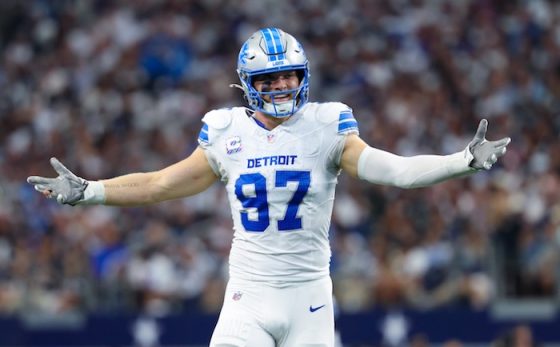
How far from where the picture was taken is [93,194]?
19.7 feet

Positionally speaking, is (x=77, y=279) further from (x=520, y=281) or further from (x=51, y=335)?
(x=520, y=281)

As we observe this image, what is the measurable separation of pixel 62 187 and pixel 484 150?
1964 mm

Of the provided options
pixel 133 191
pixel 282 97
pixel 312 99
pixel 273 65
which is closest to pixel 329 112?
pixel 282 97

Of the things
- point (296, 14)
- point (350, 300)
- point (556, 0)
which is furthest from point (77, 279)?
point (556, 0)

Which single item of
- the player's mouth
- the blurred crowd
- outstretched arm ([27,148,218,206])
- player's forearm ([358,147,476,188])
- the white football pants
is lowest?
the white football pants

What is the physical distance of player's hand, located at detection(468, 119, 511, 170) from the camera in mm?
5266

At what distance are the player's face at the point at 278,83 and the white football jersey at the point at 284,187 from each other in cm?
13

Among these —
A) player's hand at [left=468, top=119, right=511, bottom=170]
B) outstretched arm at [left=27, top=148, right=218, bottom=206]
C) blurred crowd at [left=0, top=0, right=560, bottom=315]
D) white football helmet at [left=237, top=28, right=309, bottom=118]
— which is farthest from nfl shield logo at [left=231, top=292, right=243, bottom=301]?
blurred crowd at [left=0, top=0, right=560, bottom=315]

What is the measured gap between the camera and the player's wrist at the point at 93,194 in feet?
19.6

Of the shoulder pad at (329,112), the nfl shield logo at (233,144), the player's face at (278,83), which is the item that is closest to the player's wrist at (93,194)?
the nfl shield logo at (233,144)

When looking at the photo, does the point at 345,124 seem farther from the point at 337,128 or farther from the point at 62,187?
the point at 62,187

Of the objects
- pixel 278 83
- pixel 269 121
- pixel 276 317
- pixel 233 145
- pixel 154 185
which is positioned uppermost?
pixel 278 83

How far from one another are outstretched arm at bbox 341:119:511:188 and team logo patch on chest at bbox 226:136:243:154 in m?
0.48

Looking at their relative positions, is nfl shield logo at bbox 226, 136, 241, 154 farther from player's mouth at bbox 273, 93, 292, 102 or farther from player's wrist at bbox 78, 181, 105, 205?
player's wrist at bbox 78, 181, 105, 205
